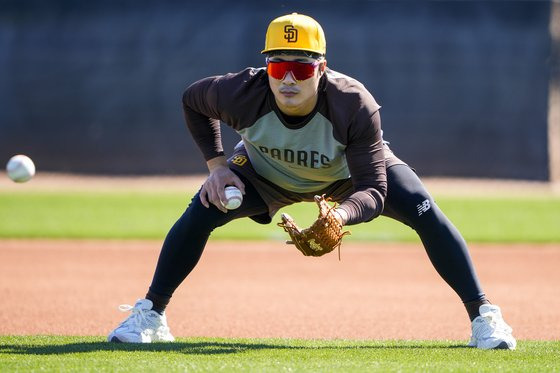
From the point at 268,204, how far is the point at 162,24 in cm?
1332

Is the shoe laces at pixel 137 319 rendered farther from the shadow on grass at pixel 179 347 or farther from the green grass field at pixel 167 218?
the green grass field at pixel 167 218

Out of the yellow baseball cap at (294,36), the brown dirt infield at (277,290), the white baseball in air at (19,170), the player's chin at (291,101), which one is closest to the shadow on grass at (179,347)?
the brown dirt infield at (277,290)

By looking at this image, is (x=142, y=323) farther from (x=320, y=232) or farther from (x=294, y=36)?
(x=294, y=36)

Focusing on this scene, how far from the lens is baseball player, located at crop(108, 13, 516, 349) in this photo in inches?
166

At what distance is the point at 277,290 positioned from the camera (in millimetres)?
7383

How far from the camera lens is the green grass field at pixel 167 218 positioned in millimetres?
10906

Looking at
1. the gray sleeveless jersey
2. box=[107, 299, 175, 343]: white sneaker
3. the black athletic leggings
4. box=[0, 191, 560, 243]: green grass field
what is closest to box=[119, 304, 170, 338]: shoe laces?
box=[107, 299, 175, 343]: white sneaker

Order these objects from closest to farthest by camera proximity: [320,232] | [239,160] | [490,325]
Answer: [320,232] → [490,325] → [239,160]

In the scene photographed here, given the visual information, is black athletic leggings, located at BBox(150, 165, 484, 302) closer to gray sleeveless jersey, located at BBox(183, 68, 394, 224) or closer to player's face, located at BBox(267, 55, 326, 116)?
gray sleeveless jersey, located at BBox(183, 68, 394, 224)

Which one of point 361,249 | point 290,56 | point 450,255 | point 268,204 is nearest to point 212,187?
point 268,204

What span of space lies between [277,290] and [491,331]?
309cm

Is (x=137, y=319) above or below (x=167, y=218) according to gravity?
above

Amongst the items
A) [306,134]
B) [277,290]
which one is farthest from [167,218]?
[306,134]

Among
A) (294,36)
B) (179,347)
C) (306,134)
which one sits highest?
(294,36)
